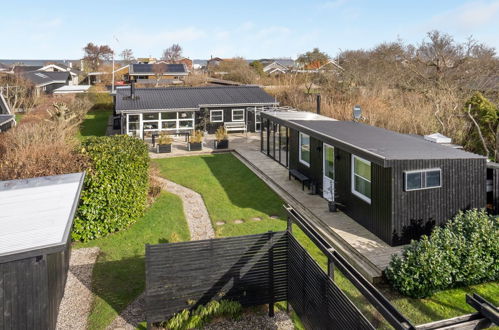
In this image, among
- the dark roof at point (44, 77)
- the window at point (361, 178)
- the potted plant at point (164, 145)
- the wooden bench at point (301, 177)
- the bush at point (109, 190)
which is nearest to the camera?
the bush at point (109, 190)

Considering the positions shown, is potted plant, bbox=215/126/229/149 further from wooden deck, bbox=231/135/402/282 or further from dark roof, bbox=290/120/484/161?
Answer: dark roof, bbox=290/120/484/161

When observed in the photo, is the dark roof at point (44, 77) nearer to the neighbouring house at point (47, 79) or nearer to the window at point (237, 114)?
the neighbouring house at point (47, 79)

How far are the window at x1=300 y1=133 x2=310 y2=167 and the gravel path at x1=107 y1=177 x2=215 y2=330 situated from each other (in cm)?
399

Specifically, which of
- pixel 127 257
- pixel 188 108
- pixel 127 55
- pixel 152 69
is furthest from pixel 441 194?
pixel 127 55

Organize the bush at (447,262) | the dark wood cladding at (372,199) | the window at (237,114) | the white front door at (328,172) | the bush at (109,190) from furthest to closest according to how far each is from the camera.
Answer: the window at (237,114), the white front door at (328,172), the bush at (109,190), the dark wood cladding at (372,199), the bush at (447,262)

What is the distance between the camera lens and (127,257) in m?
8.67

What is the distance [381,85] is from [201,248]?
2631 cm

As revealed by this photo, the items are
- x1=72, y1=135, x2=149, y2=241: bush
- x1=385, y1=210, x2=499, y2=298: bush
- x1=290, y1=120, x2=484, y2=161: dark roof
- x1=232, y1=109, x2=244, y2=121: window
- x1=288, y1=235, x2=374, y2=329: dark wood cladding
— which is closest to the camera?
x1=288, y1=235, x2=374, y2=329: dark wood cladding

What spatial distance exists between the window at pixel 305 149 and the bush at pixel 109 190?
5844 mm

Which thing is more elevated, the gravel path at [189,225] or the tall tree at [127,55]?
the tall tree at [127,55]

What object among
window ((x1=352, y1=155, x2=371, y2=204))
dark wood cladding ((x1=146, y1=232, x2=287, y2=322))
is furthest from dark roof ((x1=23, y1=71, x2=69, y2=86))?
dark wood cladding ((x1=146, y1=232, x2=287, y2=322))

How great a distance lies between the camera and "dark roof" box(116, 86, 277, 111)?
23297 mm

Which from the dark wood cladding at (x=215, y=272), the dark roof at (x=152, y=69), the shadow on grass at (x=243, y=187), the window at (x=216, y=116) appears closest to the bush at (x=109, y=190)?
the shadow on grass at (x=243, y=187)

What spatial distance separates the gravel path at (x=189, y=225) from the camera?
6367 mm
